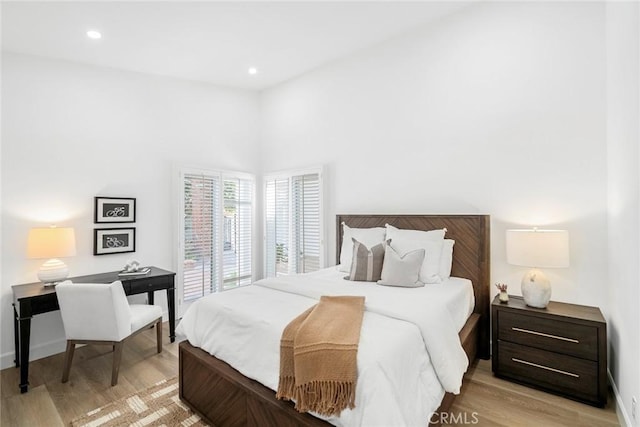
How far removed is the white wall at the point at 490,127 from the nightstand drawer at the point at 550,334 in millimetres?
457

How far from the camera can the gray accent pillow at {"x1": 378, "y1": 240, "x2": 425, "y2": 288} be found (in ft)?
8.58

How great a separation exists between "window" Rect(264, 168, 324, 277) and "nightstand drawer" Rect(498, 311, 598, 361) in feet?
7.46

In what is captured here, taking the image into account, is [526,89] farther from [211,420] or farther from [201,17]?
[211,420]

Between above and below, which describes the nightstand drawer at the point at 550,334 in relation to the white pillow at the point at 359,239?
below

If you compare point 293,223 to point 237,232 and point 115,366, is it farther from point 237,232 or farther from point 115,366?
point 115,366

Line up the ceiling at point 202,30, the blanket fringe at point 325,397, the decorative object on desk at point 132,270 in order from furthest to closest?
the decorative object on desk at point 132,270 → the ceiling at point 202,30 → the blanket fringe at point 325,397

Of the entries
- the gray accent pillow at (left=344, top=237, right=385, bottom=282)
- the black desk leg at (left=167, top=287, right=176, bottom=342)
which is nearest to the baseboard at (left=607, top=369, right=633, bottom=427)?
the gray accent pillow at (left=344, top=237, right=385, bottom=282)

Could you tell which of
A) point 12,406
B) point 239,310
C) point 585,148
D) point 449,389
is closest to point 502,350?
point 449,389

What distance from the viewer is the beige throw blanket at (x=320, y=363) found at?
139cm

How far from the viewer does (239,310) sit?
202 cm

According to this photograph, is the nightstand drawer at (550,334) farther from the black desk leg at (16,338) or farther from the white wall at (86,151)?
the black desk leg at (16,338)

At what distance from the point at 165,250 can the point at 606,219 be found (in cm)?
462

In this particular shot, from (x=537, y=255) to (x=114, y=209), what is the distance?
14.2ft

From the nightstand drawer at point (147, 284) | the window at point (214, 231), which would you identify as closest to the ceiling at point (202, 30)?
the window at point (214, 231)
